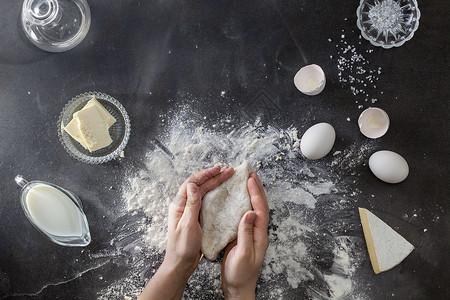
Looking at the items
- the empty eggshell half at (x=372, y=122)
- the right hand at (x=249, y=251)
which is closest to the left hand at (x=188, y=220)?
the right hand at (x=249, y=251)

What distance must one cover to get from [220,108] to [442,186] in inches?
34.9

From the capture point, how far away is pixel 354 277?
1520mm

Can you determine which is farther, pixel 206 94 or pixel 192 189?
pixel 206 94

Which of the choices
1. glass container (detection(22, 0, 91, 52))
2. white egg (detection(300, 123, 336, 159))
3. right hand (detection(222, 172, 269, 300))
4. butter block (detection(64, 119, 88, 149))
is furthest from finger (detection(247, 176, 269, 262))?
glass container (detection(22, 0, 91, 52))

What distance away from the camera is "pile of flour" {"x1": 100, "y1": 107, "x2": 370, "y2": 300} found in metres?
1.52

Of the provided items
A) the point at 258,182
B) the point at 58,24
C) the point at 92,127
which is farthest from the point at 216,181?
the point at 58,24

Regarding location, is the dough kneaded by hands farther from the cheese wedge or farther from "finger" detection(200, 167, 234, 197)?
the cheese wedge

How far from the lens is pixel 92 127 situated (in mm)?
1476

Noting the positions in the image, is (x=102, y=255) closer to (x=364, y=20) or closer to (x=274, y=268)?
(x=274, y=268)

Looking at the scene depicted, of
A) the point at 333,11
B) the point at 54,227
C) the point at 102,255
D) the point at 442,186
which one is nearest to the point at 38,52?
the point at 54,227

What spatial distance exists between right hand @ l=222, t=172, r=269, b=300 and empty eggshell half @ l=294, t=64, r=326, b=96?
37 cm

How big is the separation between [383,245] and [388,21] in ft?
2.73

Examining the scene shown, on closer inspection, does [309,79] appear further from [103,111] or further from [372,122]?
[103,111]

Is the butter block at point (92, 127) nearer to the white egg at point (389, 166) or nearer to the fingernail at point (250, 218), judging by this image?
the fingernail at point (250, 218)
